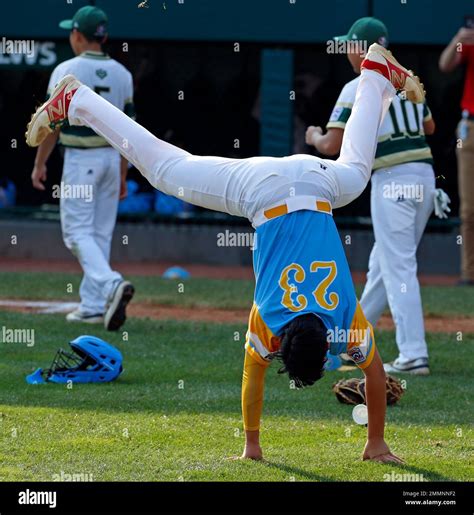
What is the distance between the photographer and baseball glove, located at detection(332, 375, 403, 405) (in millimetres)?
7570

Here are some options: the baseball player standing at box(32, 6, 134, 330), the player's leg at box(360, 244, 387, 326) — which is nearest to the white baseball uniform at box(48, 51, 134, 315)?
the baseball player standing at box(32, 6, 134, 330)

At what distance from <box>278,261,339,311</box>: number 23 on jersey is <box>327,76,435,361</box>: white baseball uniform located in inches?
120

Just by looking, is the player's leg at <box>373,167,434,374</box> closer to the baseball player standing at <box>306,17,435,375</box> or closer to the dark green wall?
the baseball player standing at <box>306,17,435,375</box>

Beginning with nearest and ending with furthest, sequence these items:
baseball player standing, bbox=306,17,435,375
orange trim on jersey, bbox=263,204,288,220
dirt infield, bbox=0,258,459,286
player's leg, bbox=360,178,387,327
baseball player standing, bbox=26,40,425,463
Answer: baseball player standing, bbox=26,40,425,463 → orange trim on jersey, bbox=263,204,288,220 → baseball player standing, bbox=306,17,435,375 → player's leg, bbox=360,178,387,327 → dirt infield, bbox=0,258,459,286

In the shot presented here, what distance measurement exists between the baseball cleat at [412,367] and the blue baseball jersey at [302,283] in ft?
9.75

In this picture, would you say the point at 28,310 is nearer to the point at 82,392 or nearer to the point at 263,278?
the point at 82,392

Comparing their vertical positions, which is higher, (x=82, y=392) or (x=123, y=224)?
(x=123, y=224)

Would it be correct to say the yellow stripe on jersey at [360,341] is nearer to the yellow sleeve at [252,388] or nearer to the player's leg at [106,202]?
the yellow sleeve at [252,388]

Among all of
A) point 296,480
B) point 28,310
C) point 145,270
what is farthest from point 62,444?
point 145,270

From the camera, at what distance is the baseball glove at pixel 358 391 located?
757 cm

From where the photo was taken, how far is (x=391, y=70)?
21.8 ft

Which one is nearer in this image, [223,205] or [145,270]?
[223,205]
